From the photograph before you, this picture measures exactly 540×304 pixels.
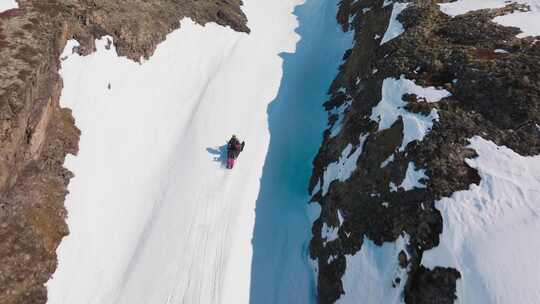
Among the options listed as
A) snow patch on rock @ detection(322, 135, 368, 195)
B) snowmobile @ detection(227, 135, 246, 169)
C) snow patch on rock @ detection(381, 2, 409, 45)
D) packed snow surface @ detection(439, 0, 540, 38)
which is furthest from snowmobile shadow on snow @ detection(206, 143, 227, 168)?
packed snow surface @ detection(439, 0, 540, 38)

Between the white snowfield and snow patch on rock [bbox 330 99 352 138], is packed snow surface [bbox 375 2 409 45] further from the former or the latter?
the white snowfield

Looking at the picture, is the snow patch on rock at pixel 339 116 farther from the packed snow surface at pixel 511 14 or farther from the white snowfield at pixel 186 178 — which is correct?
the packed snow surface at pixel 511 14

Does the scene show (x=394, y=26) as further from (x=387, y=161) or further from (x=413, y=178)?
(x=413, y=178)

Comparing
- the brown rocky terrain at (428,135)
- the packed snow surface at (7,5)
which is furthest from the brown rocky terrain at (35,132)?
the brown rocky terrain at (428,135)

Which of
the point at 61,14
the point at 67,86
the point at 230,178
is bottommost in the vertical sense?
the point at 230,178

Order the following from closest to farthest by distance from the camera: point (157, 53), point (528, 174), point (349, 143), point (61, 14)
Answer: point (528, 174)
point (349, 143)
point (61, 14)
point (157, 53)

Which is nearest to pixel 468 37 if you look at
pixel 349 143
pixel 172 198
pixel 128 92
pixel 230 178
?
pixel 349 143

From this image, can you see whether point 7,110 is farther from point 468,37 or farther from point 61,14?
point 468,37
